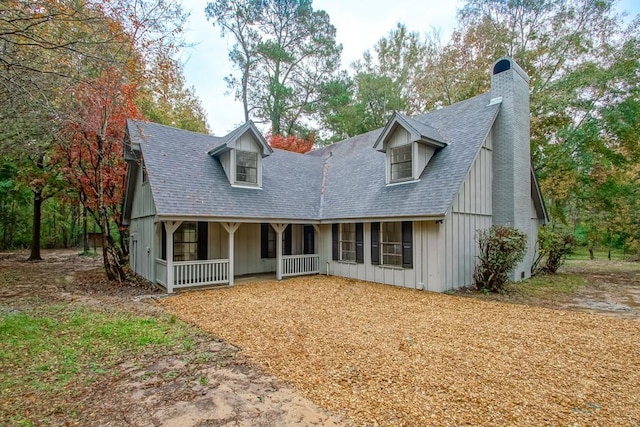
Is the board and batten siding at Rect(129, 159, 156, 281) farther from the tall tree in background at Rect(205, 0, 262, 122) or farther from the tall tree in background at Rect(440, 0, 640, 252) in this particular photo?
the tall tree in background at Rect(440, 0, 640, 252)

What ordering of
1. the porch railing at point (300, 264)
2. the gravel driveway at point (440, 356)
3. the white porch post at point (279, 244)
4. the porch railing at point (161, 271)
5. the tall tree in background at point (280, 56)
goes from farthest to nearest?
the tall tree in background at point (280, 56) → the porch railing at point (300, 264) → the white porch post at point (279, 244) → the porch railing at point (161, 271) → the gravel driveway at point (440, 356)

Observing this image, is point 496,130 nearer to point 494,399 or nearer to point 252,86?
point 494,399

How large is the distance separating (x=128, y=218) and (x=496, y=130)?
49.7 feet

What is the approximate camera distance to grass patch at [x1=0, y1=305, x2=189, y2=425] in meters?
3.63

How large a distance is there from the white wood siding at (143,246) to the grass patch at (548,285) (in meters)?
11.5

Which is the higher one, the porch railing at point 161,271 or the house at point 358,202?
the house at point 358,202

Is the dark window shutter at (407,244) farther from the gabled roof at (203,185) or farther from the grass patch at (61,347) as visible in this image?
the grass patch at (61,347)

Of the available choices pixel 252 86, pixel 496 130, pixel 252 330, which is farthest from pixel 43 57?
pixel 252 86

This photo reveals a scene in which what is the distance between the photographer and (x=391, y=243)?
10.3 meters

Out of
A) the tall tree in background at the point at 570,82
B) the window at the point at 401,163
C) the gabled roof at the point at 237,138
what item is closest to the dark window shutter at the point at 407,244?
the window at the point at 401,163

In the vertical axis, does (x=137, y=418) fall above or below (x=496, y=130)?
below

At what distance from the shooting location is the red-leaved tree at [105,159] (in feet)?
31.9

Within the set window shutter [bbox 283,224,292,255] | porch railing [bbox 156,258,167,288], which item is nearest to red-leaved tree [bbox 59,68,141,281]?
porch railing [bbox 156,258,167,288]

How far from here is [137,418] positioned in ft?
10.2
